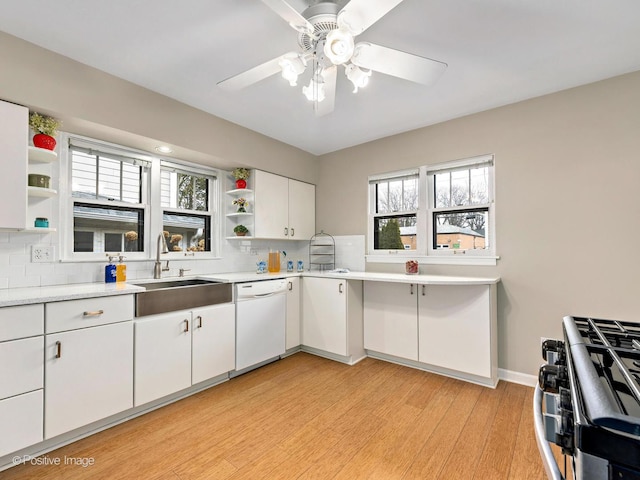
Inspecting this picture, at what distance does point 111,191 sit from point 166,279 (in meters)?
0.94

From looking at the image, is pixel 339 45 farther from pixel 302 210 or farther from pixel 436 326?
pixel 302 210

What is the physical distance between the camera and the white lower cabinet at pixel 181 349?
2.22 m

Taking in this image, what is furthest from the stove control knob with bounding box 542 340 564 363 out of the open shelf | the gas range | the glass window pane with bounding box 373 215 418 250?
the open shelf

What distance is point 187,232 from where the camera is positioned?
3318 mm

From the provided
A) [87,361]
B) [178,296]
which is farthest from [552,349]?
[87,361]

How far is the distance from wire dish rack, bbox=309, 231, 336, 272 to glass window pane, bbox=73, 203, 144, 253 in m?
2.10

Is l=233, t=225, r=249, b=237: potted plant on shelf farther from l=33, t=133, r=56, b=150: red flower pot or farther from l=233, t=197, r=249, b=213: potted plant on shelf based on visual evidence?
l=33, t=133, r=56, b=150: red flower pot

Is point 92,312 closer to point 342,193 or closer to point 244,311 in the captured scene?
point 244,311

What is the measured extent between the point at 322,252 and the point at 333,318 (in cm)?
116

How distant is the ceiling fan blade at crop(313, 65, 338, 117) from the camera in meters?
1.79

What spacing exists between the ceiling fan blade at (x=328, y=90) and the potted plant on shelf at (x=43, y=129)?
1882 millimetres

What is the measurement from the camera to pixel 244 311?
2938 millimetres

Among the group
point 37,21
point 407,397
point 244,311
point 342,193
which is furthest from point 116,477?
point 342,193

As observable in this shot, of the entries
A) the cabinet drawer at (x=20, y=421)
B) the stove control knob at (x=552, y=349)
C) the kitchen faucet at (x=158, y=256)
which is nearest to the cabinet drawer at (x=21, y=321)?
the cabinet drawer at (x=20, y=421)
